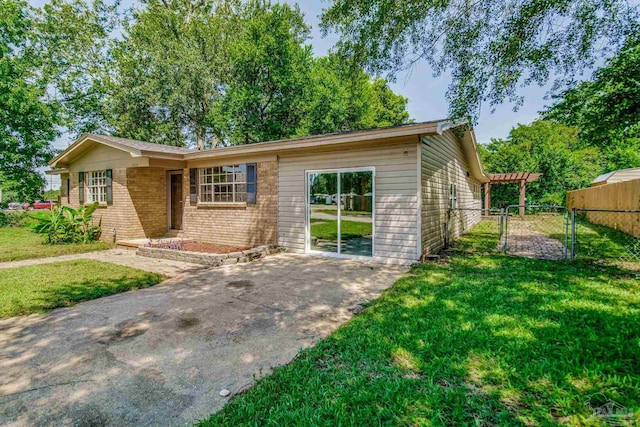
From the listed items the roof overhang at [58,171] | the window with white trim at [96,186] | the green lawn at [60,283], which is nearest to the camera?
the green lawn at [60,283]

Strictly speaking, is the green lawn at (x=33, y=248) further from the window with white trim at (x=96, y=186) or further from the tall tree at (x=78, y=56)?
the tall tree at (x=78, y=56)

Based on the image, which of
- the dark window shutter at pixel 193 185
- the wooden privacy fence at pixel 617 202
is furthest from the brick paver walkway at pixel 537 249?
the dark window shutter at pixel 193 185

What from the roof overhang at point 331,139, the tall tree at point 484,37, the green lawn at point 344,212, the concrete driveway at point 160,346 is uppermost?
the tall tree at point 484,37

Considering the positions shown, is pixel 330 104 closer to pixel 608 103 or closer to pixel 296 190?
pixel 296 190

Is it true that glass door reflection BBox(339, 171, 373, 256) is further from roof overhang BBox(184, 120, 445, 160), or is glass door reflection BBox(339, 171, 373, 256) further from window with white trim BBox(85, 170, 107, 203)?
window with white trim BBox(85, 170, 107, 203)

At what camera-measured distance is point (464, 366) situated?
256 centimetres

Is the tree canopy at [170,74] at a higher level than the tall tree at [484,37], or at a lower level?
higher

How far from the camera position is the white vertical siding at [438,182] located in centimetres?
683

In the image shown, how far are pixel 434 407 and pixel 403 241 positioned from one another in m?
4.73

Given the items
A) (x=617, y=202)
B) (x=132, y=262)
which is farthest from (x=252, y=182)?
(x=617, y=202)

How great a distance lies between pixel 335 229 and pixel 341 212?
0.46m

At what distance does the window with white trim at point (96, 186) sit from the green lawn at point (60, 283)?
4.64 metres

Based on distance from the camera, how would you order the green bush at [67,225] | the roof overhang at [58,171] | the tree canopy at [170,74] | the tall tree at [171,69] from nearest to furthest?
the green bush at [67,225] < the roof overhang at [58,171] < the tree canopy at [170,74] < the tall tree at [171,69]

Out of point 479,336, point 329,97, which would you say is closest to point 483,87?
point 479,336
